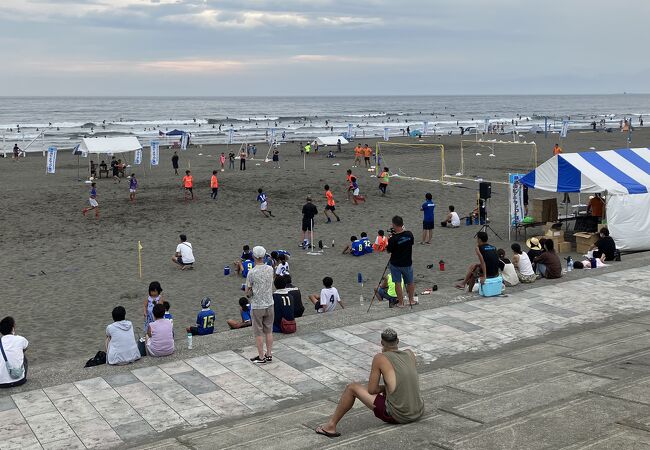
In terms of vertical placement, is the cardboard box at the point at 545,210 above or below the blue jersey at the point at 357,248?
above

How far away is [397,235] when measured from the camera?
36.1ft

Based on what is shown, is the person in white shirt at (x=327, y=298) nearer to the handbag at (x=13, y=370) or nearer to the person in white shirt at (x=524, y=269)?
the person in white shirt at (x=524, y=269)

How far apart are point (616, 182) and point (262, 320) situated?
11.8 m

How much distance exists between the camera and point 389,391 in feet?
21.4

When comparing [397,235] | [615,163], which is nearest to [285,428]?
[397,235]

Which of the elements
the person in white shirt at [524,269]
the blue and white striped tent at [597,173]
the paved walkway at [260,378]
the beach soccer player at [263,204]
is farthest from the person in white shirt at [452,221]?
the paved walkway at [260,378]

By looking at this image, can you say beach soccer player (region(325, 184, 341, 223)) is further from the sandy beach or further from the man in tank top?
the man in tank top

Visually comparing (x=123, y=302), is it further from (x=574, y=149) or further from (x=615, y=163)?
(x=574, y=149)

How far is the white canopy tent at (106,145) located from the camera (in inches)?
1283

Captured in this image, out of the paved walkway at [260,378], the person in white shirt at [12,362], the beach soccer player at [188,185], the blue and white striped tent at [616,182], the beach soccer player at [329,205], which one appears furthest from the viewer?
the beach soccer player at [188,185]

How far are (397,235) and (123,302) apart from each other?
6.60 m

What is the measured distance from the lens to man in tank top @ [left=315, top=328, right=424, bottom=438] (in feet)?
21.2

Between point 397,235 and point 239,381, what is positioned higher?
point 397,235

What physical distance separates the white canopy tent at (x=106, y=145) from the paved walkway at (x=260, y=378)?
2465 cm
